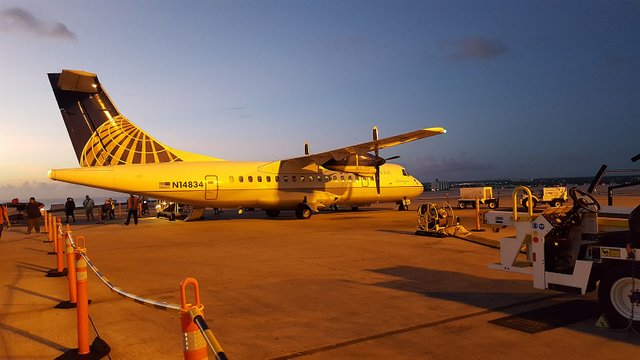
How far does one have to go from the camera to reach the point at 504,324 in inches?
232

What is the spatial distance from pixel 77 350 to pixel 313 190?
20.8 meters

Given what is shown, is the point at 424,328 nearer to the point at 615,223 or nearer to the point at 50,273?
the point at 615,223

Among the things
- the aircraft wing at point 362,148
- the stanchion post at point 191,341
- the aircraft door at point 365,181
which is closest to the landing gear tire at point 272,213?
the aircraft wing at point 362,148

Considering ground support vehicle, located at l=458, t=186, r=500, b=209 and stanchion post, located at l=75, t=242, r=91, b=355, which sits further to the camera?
ground support vehicle, located at l=458, t=186, r=500, b=209

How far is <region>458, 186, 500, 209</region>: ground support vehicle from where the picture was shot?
3052 centimetres

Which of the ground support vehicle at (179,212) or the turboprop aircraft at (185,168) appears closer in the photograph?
the turboprop aircraft at (185,168)

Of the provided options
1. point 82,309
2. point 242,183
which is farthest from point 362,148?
point 82,309

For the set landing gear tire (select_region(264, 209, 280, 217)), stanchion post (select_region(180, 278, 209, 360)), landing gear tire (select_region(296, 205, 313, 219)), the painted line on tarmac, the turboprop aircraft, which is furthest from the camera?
landing gear tire (select_region(264, 209, 280, 217))

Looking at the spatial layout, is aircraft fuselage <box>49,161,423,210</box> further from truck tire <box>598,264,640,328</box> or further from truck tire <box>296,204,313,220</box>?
truck tire <box>598,264,640,328</box>

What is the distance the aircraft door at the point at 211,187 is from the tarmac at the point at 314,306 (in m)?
8.52

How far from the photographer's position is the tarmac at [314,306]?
514 centimetres

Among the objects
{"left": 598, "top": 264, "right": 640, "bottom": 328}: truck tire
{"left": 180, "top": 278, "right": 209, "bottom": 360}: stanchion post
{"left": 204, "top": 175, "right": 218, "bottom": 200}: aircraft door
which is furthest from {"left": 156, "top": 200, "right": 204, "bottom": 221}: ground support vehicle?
{"left": 180, "top": 278, "right": 209, "bottom": 360}: stanchion post

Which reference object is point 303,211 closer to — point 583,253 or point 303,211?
point 303,211

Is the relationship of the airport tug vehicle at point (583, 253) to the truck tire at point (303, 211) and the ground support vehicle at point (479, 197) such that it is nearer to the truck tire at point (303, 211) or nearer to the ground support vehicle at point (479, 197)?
the truck tire at point (303, 211)
